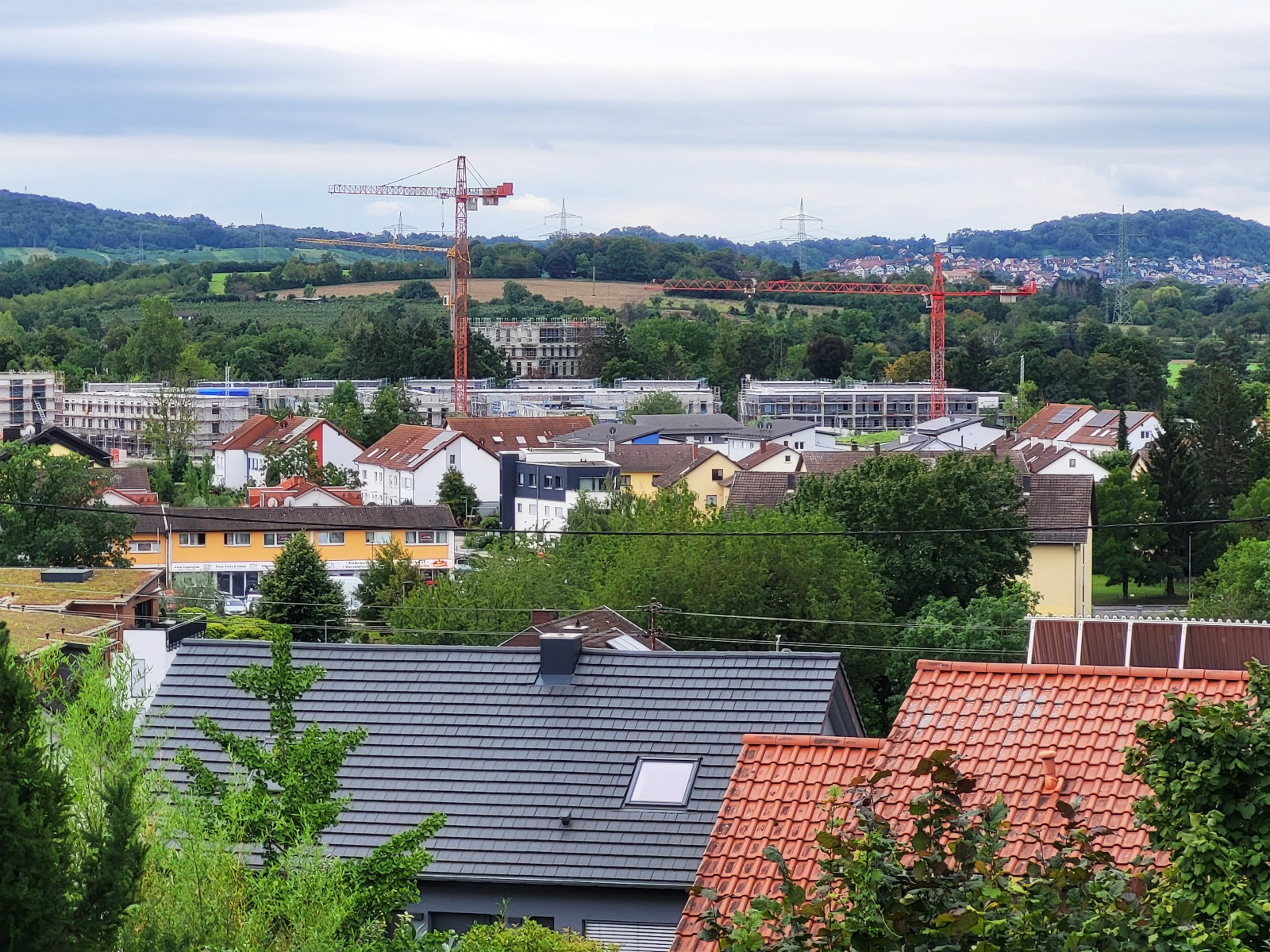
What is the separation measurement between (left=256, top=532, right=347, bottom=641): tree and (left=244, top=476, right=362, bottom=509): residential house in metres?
14.2

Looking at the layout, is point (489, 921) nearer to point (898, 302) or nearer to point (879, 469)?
point (879, 469)

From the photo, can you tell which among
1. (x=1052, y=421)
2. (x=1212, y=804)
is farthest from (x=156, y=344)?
(x=1212, y=804)

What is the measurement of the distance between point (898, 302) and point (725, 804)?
192471 millimetres

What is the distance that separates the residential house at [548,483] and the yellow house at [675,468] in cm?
115

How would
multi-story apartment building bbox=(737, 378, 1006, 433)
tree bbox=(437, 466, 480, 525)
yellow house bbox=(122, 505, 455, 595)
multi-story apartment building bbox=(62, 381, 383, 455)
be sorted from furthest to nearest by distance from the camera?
multi-story apartment building bbox=(737, 378, 1006, 433)
multi-story apartment building bbox=(62, 381, 383, 455)
tree bbox=(437, 466, 480, 525)
yellow house bbox=(122, 505, 455, 595)

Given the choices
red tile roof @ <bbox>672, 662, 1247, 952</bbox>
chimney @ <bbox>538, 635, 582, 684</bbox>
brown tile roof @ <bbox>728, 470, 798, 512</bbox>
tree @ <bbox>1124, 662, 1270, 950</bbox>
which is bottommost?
brown tile roof @ <bbox>728, 470, 798, 512</bbox>

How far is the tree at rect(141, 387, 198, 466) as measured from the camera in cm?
10194

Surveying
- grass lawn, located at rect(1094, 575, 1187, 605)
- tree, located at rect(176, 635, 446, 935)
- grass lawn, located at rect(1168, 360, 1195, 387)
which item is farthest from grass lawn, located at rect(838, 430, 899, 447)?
tree, located at rect(176, 635, 446, 935)

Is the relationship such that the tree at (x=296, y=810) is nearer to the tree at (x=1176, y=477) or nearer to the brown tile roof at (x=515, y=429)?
the tree at (x=1176, y=477)

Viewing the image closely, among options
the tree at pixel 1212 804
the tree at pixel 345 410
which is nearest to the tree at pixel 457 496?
the tree at pixel 345 410

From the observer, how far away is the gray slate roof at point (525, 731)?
1331 centimetres

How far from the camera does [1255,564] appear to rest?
4450 cm

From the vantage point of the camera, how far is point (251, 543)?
61.0m

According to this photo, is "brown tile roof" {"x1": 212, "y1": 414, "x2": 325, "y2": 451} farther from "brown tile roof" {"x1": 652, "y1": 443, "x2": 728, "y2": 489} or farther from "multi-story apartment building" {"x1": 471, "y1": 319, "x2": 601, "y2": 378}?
"multi-story apartment building" {"x1": 471, "y1": 319, "x2": 601, "y2": 378}
